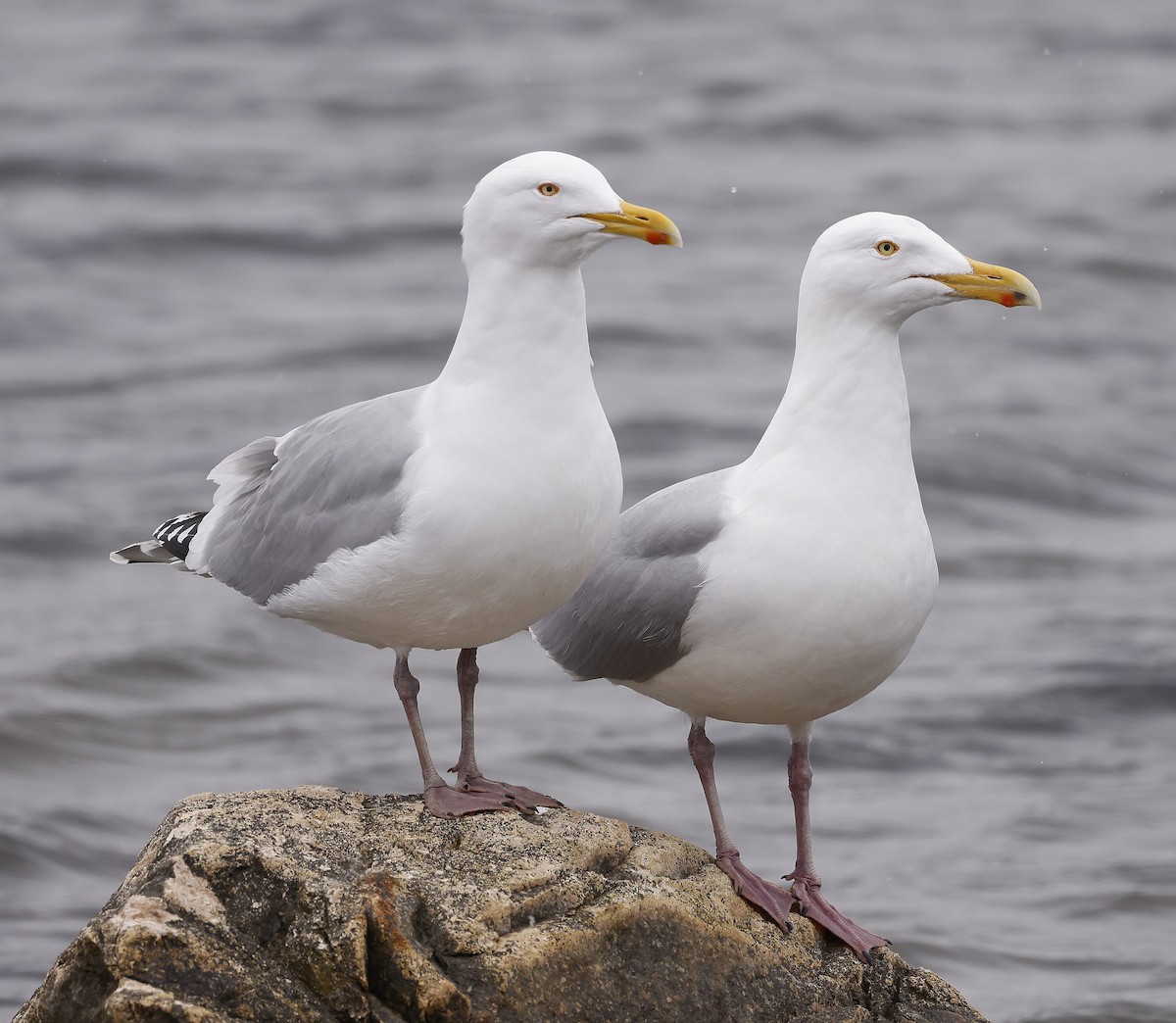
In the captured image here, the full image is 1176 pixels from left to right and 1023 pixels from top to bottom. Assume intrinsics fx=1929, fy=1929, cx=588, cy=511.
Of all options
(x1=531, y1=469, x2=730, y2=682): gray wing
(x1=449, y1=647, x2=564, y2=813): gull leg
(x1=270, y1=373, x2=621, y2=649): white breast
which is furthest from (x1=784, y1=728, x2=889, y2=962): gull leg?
(x1=270, y1=373, x2=621, y2=649): white breast

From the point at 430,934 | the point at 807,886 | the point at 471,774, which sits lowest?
the point at 807,886

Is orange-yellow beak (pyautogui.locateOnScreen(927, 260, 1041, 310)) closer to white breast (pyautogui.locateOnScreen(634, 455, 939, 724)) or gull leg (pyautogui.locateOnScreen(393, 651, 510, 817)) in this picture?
white breast (pyautogui.locateOnScreen(634, 455, 939, 724))

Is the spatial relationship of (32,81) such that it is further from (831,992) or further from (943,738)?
(831,992)

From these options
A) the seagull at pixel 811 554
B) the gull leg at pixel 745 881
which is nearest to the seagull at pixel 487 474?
the seagull at pixel 811 554

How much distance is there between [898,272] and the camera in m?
6.46

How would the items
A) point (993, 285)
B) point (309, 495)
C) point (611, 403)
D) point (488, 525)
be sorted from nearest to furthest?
point (488, 525) → point (993, 285) → point (309, 495) → point (611, 403)

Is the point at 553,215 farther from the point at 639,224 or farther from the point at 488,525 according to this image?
the point at 488,525

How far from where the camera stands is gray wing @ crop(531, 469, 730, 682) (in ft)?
21.3

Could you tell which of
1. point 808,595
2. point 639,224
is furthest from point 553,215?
point 808,595

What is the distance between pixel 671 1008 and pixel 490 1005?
2.03 ft

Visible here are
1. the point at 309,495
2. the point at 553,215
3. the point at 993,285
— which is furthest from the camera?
the point at 309,495

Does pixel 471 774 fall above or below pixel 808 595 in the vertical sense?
below

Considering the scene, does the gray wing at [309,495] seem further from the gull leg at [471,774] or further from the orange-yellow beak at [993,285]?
the orange-yellow beak at [993,285]

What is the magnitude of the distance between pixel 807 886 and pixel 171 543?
8.80ft
